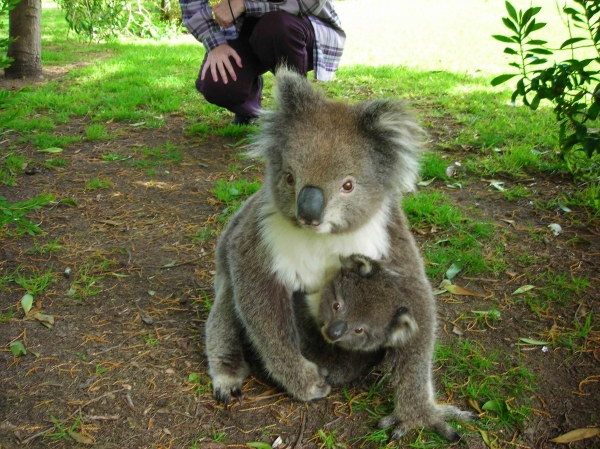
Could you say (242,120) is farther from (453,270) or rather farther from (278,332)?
(278,332)

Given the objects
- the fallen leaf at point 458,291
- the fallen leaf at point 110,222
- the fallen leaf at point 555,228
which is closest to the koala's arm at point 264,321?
the fallen leaf at point 458,291

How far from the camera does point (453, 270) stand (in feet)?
10.9

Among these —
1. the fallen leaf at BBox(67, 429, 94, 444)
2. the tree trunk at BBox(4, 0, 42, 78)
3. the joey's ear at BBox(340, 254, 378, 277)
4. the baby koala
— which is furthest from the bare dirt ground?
the tree trunk at BBox(4, 0, 42, 78)

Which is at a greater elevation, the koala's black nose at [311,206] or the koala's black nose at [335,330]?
the koala's black nose at [311,206]

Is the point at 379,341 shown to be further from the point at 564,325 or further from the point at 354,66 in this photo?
the point at 354,66

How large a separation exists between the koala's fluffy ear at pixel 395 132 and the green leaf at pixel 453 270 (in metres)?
1.12

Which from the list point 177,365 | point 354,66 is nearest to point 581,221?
point 177,365

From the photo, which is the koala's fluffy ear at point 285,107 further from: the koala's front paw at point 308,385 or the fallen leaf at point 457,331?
the fallen leaf at point 457,331

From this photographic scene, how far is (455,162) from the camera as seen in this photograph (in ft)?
15.5

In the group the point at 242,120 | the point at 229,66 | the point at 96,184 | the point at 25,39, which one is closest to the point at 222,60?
the point at 229,66

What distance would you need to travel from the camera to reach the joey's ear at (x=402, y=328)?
2254 millimetres

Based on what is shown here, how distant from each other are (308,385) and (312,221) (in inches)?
32.9

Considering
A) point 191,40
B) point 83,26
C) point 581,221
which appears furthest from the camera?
point 191,40

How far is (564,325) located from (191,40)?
423 inches
